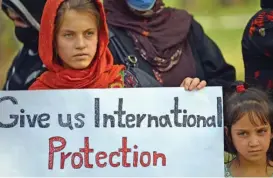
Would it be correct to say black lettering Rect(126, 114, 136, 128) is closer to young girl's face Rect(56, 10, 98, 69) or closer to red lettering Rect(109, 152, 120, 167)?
red lettering Rect(109, 152, 120, 167)

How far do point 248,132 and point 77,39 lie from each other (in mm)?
705

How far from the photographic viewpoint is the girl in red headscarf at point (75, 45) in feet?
6.16

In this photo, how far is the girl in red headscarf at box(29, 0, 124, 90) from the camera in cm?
188

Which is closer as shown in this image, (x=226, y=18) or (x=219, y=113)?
(x=219, y=113)

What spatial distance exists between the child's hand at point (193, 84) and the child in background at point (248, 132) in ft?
0.38

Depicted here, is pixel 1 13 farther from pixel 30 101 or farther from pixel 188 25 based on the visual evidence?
pixel 188 25

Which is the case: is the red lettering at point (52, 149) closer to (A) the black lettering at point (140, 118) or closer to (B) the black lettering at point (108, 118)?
(B) the black lettering at point (108, 118)

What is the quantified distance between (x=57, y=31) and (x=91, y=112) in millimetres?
319

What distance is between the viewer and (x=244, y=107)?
192 centimetres

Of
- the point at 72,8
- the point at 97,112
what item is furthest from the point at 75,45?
the point at 97,112

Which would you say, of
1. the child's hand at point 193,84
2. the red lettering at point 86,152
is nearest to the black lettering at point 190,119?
the child's hand at point 193,84

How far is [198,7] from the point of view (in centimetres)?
200

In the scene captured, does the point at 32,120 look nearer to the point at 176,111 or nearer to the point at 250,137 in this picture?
the point at 176,111

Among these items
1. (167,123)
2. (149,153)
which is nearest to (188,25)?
(167,123)
